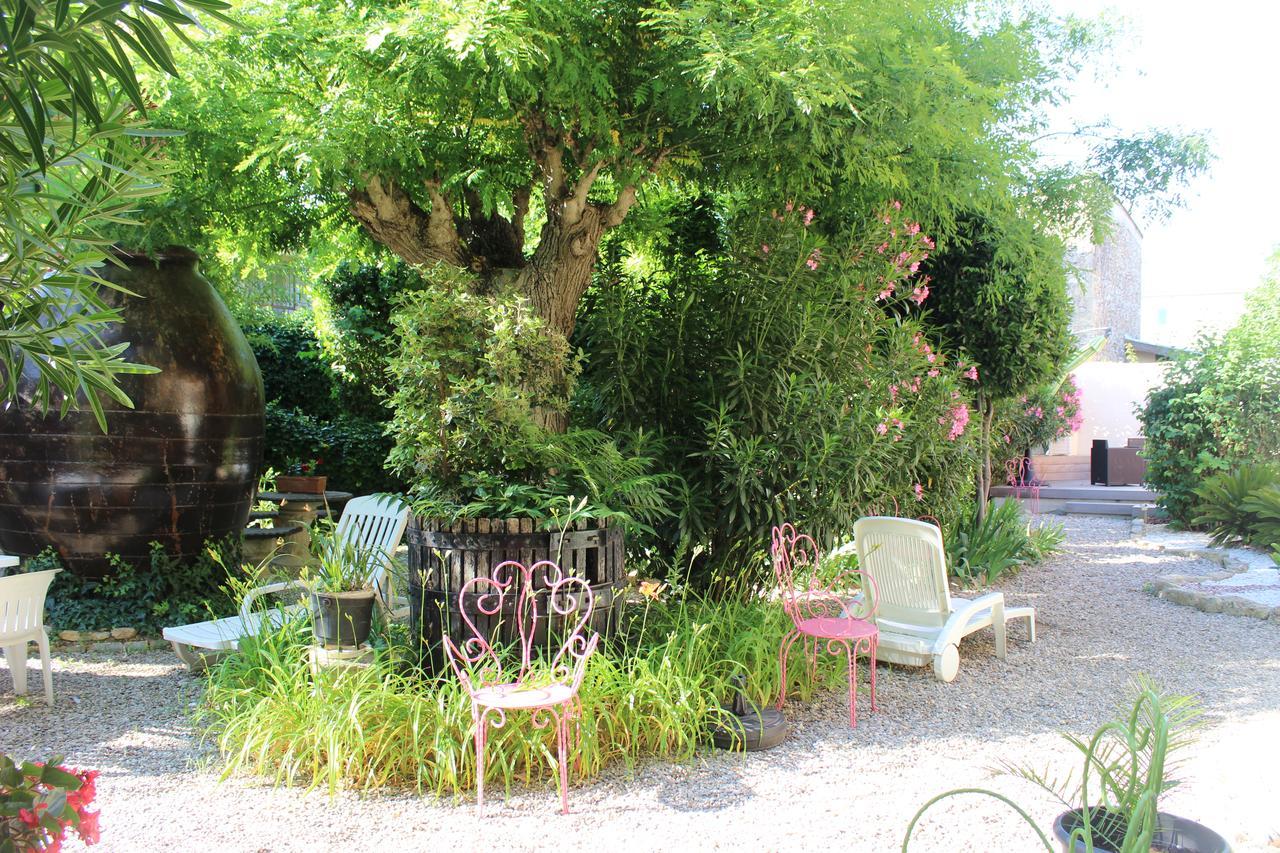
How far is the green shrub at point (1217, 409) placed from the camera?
34.2ft

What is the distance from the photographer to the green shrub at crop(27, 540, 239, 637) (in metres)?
5.88

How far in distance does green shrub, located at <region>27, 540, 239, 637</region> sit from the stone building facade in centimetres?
2240

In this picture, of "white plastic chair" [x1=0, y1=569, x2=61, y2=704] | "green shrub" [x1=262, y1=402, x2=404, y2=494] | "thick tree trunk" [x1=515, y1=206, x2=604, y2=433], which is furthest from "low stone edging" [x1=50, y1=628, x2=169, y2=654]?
"green shrub" [x1=262, y1=402, x2=404, y2=494]

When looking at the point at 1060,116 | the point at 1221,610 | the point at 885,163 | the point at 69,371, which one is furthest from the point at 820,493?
the point at 1060,116

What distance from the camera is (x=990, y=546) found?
26.2ft

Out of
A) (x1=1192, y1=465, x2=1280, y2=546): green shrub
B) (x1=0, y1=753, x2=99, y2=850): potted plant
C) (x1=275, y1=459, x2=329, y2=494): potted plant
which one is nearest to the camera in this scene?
(x1=0, y1=753, x2=99, y2=850): potted plant

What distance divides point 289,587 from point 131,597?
6.25 feet

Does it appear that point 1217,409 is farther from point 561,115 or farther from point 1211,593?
point 561,115

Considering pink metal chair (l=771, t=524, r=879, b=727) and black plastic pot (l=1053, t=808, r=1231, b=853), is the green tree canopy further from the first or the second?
black plastic pot (l=1053, t=808, r=1231, b=853)

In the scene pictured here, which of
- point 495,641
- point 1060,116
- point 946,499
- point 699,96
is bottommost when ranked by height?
point 495,641

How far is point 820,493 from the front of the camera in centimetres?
583

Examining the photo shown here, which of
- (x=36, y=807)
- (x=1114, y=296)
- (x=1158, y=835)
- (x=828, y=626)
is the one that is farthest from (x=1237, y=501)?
(x=1114, y=296)

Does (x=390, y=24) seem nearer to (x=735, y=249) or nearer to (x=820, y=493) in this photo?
(x=735, y=249)

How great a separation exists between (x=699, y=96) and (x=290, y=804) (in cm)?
357
